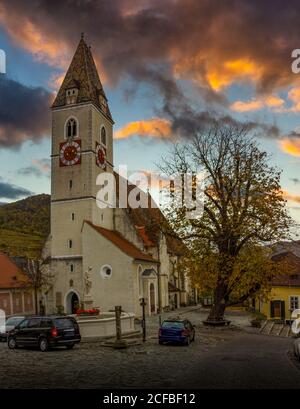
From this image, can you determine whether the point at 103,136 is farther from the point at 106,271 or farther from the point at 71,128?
the point at 106,271

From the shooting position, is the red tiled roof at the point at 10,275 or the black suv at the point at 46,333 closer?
the black suv at the point at 46,333

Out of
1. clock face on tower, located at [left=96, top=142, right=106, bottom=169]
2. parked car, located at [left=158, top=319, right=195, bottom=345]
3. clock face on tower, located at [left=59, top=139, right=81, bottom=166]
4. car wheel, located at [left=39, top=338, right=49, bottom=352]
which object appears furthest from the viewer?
clock face on tower, located at [left=96, top=142, right=106, bottom=169]

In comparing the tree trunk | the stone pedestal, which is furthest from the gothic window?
the tree trunk

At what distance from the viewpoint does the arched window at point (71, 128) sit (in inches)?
2007

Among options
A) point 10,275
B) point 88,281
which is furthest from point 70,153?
point 10,275

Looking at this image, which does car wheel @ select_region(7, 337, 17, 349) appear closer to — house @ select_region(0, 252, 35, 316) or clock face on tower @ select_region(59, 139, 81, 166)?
house @ select_region(0, 252, 35, 316)

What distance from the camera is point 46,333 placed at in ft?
79.2

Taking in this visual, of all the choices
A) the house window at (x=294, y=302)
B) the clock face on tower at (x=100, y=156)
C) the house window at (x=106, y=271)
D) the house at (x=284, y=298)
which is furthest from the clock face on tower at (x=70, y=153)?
the house window at (x=294, y=302)

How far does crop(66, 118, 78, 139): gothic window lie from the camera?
50.9m

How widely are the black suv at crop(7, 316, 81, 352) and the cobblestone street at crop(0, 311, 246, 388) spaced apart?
0.44 meters

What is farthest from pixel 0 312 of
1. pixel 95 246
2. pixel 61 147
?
pixel 61 147

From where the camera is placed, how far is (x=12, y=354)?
23.1 metres

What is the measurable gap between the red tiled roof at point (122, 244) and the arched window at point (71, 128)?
967 centimetres

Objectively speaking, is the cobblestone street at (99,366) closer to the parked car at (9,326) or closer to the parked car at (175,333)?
the parked car at (175,333)
